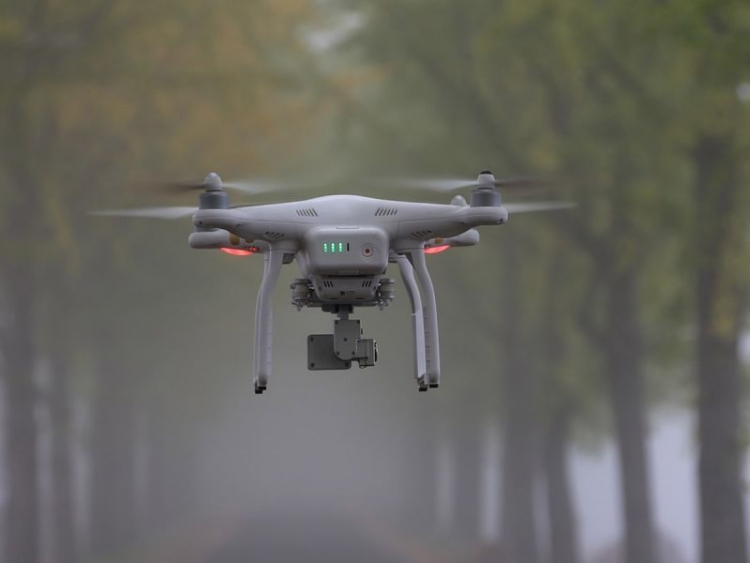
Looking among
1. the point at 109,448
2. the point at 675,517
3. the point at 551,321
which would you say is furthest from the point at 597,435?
the point at 675,517

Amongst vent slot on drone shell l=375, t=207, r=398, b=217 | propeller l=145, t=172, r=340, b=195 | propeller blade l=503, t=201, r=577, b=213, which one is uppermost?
propeller l=145, t=172, r=340, b=195

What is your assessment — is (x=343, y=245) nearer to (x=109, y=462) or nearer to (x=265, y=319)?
(x=265, y=319)

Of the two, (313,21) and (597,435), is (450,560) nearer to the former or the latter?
(597,435)

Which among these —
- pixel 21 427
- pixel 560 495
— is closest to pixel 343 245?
pixel 21 427

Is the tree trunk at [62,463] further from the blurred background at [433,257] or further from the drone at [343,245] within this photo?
the drone at [343,245]

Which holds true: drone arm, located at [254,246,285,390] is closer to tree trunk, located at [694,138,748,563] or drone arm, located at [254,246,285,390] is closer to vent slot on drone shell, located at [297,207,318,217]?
vent slot on drone shell, located at [297,207,318,217]

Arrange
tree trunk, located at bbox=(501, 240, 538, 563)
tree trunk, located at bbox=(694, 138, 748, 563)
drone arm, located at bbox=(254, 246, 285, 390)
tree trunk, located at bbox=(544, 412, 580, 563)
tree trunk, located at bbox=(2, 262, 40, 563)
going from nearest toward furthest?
drone arm, located at bbox=(254, 246, 285, 390) → tree trunk, located at bbox=(694, 138, 748, 563) → tree trunk, located at bbox=(2, 262, 40, 563) → tree trunk, located at bbox=(544, 412, 580, 563) → tree trunk, located at bbox=(501, 240, 538, 563)

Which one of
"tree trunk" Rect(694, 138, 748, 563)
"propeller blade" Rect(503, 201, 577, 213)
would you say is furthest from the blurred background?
"propeller blade" Rect(503, 201, 577, 213)
